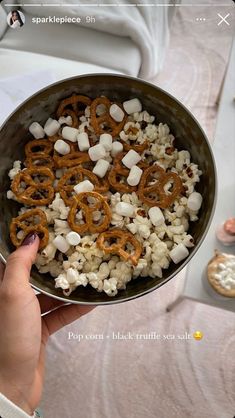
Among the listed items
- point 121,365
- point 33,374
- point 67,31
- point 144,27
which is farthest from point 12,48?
point 121,365

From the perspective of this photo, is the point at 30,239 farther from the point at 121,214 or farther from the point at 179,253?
the point at 179,253

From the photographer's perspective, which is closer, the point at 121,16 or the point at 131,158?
the point at 131,158

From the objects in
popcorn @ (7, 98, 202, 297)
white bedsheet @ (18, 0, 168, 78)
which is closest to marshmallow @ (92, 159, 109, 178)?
popcorn @ (7, 98, 202, 297)

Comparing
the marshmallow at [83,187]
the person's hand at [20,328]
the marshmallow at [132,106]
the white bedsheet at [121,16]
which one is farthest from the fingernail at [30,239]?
the white bedsheet at [121,16]

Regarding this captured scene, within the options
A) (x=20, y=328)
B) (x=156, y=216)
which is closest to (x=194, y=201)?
(x=156, y=216)

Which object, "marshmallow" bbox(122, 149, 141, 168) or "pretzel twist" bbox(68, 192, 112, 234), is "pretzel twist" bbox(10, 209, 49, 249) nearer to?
"pretzel twist" bbox(68, 192, 112, 234)
